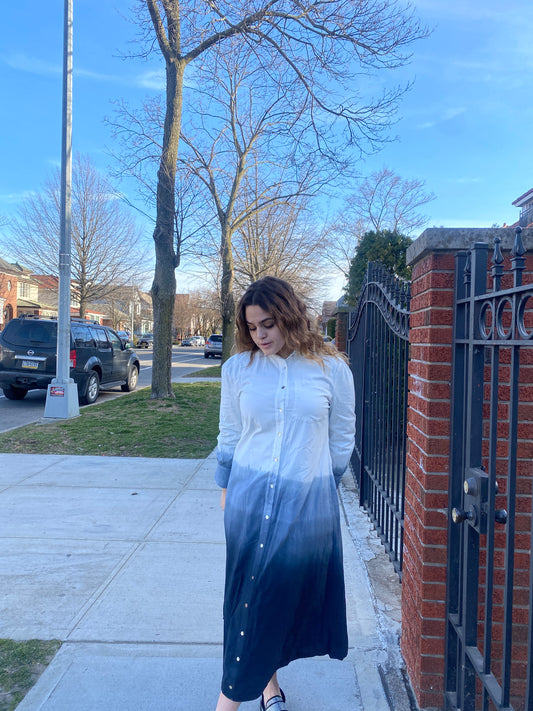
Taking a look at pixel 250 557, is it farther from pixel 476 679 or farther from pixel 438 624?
pixel 476 679

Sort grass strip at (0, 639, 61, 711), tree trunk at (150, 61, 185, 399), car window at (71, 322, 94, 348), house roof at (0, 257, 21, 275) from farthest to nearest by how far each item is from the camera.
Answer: house roof at (0, 257, 21, 275) < car window at (71, 322, 94, 348) < tree trunk at (150, 61, 185, 399) < grass strip at (0, 639, 61, 711)

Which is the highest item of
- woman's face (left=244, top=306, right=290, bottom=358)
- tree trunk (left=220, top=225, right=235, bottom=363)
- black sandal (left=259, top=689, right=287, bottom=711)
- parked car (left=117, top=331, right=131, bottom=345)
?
tree trunk (left=220, top=225, right=235, bottom=363)

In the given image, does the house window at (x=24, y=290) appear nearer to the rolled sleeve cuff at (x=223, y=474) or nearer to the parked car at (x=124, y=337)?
the parked car at (x=124, y=337)

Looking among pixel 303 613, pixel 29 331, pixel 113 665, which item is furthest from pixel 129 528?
pixel 29 331

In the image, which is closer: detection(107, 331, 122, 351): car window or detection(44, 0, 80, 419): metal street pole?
detection(44, 0, 80, 419): metal street pole

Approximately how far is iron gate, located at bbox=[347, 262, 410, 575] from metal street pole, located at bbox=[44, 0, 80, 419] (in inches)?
A: 246

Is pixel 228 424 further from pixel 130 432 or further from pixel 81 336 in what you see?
pixel 81 336

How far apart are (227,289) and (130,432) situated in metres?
12.5

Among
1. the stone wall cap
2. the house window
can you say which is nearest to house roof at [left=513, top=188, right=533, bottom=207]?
the stone wall cap

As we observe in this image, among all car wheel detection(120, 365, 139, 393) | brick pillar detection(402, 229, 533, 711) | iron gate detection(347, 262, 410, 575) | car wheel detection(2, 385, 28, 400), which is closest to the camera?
brick pillar detection(402, 229, 533, 711)

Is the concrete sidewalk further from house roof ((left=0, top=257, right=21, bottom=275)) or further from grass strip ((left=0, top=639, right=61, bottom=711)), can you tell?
house roof ((left=0, top=257, right=21, bottom=275))

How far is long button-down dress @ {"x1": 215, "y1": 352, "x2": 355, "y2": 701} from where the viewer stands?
2.02 m

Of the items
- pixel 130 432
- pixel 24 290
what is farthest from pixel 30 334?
pixel 24 290

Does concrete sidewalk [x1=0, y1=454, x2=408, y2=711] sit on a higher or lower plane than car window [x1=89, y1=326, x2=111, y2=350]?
lower
